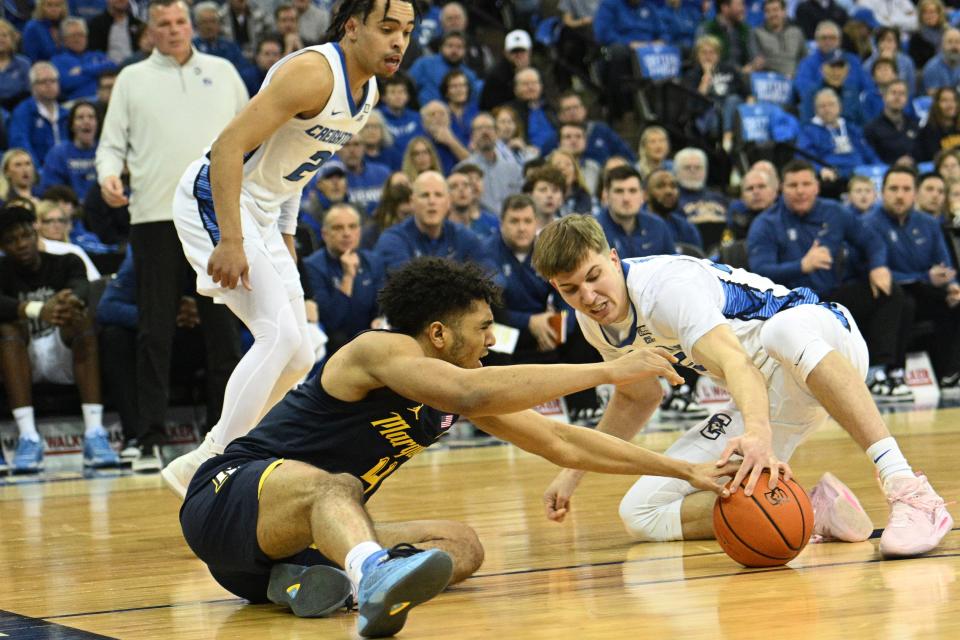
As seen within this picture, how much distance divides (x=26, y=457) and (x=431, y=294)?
17.6 feet

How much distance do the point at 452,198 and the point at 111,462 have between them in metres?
3.63

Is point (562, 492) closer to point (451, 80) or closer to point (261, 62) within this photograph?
point (261, 62)

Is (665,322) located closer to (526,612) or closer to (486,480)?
(526,612)

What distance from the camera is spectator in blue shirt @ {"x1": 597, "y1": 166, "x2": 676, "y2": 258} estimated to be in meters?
10.4

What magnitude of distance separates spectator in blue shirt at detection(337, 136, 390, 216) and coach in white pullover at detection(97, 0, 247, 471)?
399 cm

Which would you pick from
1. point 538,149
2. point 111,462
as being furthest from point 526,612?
point 538,149

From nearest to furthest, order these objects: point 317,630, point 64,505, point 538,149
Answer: point 317,630, point 64,505, point 538,149

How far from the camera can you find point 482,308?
3.71 meters

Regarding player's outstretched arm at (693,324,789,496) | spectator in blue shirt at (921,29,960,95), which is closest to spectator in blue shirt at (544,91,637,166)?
spectator in blue shirt at (921,29,960,95)

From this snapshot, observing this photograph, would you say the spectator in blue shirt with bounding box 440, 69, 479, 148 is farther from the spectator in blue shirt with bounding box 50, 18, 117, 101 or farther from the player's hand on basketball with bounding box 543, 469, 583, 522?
the player's hand on basketball with bounding box 543, 469, 583, 522

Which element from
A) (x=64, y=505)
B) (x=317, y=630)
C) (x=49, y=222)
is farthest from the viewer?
(x=49, y=222)

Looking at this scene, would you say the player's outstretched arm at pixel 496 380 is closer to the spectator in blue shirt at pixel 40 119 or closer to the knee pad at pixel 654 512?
the knee pad at pixel 654 512

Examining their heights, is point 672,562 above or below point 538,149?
above

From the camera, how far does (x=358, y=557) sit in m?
3.27
